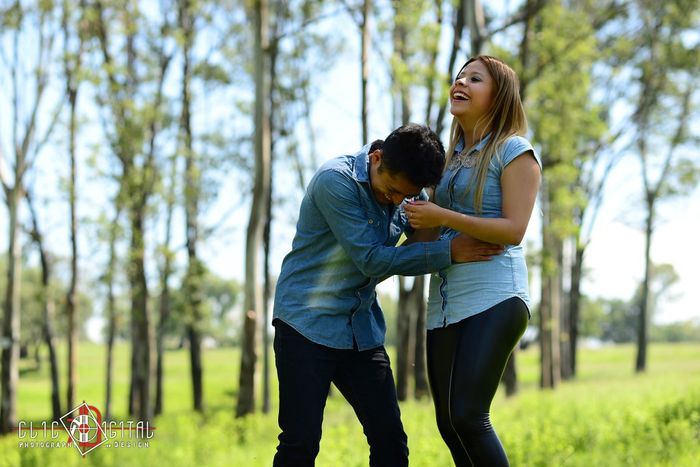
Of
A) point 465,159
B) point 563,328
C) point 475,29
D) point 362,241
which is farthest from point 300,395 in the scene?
point 563,328

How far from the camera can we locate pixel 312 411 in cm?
368

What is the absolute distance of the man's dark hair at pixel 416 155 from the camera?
3.46 meters

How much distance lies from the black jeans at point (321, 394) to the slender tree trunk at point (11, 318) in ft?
54.1

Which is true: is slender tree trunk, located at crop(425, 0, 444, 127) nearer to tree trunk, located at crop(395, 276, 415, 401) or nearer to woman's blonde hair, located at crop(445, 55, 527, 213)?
tree trunk, located at crop(395, 276, 415, 401)

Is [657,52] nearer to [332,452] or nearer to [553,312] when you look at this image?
[553,312]

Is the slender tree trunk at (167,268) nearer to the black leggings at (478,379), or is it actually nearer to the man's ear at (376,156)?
the man's ear at (376,156)

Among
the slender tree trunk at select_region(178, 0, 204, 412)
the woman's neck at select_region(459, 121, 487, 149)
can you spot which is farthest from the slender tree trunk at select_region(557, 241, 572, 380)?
the woman's neck at select_region(459, 121, 487, 149)

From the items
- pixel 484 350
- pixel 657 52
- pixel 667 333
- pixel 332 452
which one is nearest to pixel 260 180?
pixel 332 452

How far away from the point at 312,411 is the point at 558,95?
14849 millimetres

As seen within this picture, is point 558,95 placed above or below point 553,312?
above

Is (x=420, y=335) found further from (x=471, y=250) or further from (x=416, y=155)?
(x=416, y=155)

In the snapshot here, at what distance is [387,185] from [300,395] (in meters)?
1.01

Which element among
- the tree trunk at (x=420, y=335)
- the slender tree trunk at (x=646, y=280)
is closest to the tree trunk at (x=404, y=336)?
the tree trunk at (x=420, y=335)

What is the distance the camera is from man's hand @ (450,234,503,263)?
3590 millimetres
